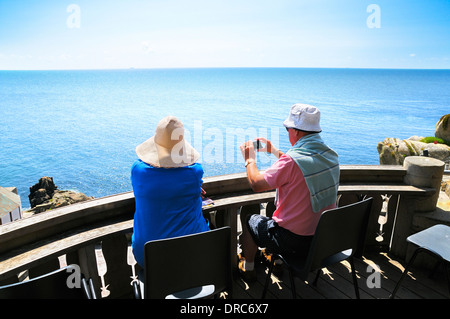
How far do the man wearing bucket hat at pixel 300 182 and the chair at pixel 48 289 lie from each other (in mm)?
1282

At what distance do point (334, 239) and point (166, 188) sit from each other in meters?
1.18

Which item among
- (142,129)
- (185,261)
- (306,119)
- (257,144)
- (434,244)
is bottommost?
(142,129)

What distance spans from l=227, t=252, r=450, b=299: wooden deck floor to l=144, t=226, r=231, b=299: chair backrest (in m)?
1.07

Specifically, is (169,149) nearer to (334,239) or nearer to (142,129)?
(334,239)

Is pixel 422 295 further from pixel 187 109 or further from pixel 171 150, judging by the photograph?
pixel 187 109

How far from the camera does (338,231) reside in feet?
7.66

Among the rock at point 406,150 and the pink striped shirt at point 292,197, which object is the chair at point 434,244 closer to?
the pink striped shirt at point 292,197

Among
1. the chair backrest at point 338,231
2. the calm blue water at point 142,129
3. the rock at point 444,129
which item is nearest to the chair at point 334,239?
the chair backrest at point 338,231

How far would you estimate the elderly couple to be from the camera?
217 cm

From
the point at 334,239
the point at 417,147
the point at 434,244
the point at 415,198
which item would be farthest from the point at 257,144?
the point at 417,147

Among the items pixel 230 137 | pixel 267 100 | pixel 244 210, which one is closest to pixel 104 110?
pixel 267 100

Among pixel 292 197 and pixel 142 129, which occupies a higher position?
pixel 292 197

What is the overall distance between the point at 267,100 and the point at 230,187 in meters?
95.6

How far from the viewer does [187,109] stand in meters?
86.8
